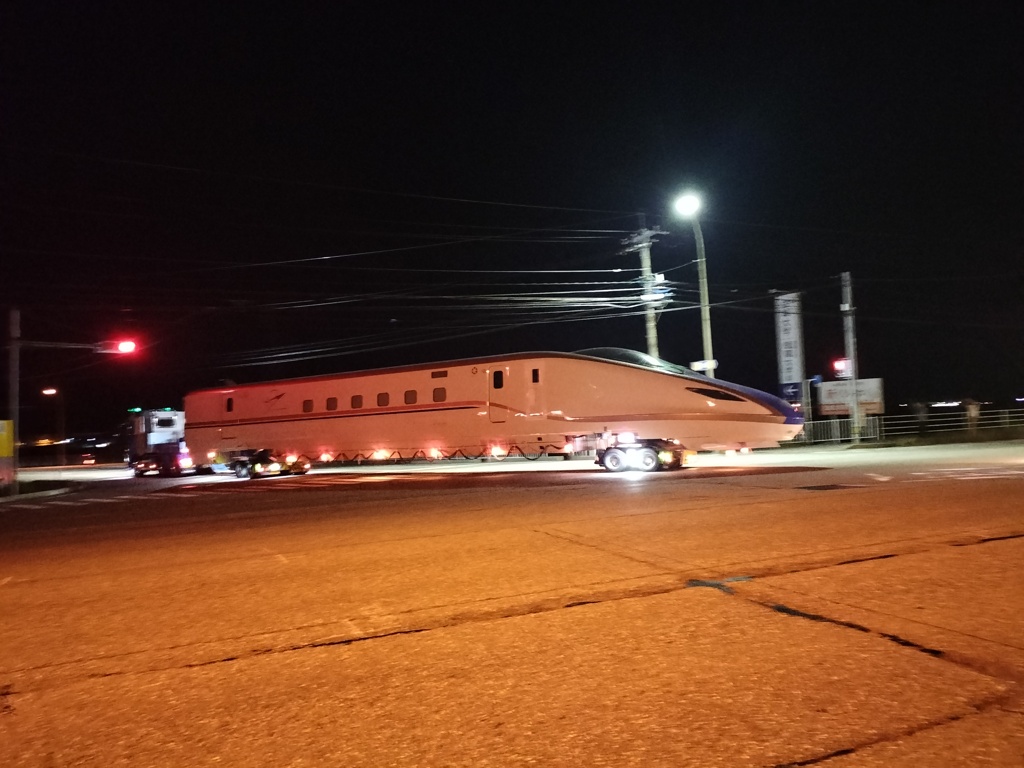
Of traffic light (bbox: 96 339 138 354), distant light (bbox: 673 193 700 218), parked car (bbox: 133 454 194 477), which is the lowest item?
parked car (bbox: 133 454 194 477)

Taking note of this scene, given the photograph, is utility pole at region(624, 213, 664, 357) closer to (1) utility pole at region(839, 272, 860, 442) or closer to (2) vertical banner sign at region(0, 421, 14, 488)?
(1) utility pole at region(839, 272, 860, 442)

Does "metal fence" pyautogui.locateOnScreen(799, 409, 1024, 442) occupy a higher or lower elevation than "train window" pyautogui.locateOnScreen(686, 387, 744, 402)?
lower

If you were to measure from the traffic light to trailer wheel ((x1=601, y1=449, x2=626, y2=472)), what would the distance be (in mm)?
15639

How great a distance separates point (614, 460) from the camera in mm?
22422

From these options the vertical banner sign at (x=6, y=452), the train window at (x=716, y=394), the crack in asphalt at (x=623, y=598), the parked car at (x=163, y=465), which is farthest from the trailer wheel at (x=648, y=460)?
the parked car at (x=163, y=465)

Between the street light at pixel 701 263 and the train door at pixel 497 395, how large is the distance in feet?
25.9

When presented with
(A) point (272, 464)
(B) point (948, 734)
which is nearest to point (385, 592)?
(B) point (948, 734)

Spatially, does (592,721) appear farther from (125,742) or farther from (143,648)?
(143,648)

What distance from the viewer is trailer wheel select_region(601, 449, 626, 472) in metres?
22.2

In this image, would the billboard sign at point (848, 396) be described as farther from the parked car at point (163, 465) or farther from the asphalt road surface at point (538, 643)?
the parked car at point (163, 465)

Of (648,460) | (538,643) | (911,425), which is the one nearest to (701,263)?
(648,460)

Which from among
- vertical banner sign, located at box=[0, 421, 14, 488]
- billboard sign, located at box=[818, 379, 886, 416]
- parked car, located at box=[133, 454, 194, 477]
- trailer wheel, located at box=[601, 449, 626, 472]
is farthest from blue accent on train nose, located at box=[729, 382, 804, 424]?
parked car, located at box=[133, 454, 194, 477]

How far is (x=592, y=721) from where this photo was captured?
425 centimetres

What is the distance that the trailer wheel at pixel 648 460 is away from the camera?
21.8 metres
